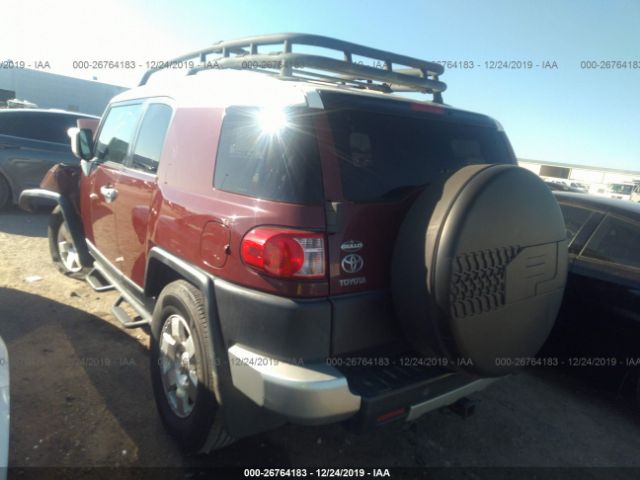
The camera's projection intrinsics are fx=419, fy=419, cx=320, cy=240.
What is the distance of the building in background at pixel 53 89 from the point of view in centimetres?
3111

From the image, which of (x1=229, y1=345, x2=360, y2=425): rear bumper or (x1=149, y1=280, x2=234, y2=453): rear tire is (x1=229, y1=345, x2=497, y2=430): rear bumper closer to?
(x1=229, y1=345, x2=360, y2=425): rear bumper

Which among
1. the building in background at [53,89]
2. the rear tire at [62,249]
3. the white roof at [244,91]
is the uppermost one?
the building in background at [53,89]

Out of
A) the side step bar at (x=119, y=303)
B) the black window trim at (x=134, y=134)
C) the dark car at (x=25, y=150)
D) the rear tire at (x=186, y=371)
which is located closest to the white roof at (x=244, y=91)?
the black window trim at (x=134, y=134)

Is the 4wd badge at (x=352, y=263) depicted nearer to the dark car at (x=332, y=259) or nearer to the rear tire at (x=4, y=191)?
the dark car at (x=332, y=259)

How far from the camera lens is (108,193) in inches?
130

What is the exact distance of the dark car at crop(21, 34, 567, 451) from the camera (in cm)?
179

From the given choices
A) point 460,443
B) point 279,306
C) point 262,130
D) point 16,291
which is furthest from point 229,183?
point 16,291

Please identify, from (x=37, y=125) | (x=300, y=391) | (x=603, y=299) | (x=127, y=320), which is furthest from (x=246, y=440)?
(x=37, y=125)

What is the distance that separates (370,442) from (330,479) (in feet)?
1.34

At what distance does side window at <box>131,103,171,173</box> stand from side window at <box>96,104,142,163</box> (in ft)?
0.71

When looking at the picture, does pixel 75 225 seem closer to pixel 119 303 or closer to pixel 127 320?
pixel 119 303

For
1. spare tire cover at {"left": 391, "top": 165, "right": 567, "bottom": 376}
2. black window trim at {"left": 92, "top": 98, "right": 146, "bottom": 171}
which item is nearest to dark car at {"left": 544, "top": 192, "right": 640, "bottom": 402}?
spare tire cover at {"left": 391, "top": 165, "right": 567, "bottom": 376}

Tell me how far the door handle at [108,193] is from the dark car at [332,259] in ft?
3.28

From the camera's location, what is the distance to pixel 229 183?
2053 mm
